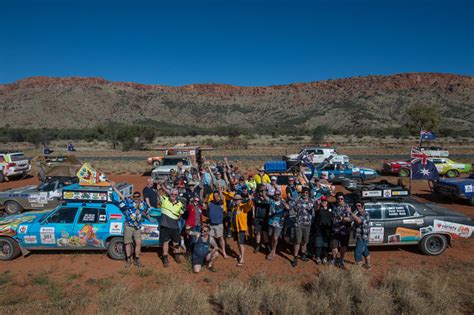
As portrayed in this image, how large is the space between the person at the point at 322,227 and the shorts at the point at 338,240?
0.52 ft

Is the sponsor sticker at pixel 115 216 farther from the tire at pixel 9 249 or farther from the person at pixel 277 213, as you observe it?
the person at pixel 277 213

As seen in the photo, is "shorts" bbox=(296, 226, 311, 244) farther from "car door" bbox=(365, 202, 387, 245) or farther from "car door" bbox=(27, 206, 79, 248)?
"car door" bbox=(27, 206, 79, 248)

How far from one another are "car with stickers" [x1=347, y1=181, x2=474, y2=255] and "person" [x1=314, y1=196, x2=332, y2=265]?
2.93 ft

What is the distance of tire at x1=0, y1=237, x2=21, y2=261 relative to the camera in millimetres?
7668

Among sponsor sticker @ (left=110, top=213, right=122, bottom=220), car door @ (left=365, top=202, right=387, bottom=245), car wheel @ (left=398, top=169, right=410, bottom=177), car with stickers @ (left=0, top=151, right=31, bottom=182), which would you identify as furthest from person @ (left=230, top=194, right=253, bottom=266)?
car with stickers @ (left=0, top=151, right=31, bottom=182)

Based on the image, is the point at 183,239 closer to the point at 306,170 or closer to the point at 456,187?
the point at 306,170

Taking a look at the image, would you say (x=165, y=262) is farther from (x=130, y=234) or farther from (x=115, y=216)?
(x=115, y=216)

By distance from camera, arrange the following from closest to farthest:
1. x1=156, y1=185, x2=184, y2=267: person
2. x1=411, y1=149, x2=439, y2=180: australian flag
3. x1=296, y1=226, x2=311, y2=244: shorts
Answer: x1=296, y1=226, x2=311, y2=244: shorts → x1=156, y1=185, x2=184, y2=267: person → x1=411, y1=149, x2=439, y2=180: australian flag

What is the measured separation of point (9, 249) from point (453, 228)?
11125 millimetres

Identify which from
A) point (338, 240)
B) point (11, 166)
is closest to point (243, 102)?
point (11, 166)

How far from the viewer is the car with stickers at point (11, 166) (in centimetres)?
1897

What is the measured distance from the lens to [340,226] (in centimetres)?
694

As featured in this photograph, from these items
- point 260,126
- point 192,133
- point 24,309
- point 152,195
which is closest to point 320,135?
point 192,133

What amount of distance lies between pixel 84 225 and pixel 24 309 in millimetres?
2364
